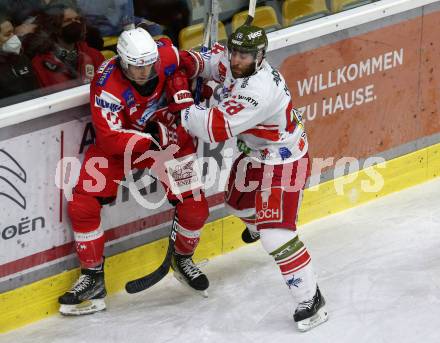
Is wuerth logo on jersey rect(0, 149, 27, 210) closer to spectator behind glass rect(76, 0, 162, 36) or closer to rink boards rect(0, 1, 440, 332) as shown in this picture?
rink boards rect(0, 1, 440, 332)

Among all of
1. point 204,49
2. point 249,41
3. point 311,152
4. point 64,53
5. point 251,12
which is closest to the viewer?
point 249,41

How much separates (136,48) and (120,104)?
0.88ft

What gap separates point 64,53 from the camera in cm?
566

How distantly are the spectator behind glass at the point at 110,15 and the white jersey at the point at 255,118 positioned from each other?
0.43 metres

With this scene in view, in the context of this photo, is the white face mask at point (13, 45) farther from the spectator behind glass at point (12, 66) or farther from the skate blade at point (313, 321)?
the skate blade at point (313, 321)

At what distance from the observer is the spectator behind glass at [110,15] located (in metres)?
5.64

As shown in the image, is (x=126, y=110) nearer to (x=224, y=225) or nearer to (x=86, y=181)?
(x=86, y=181)

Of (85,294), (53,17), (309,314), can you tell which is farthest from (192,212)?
(53,17)

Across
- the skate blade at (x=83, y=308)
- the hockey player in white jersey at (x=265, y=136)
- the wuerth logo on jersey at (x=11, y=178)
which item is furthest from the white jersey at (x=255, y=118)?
the skate blade at (x=83, y=308)

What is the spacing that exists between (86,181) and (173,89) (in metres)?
A: 0.54

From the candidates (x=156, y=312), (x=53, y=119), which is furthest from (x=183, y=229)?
(x=53, y=119)

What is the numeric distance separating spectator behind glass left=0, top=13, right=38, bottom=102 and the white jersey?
0.67 meters

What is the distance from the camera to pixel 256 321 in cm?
572

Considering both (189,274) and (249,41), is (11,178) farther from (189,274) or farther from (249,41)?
(249,41)
